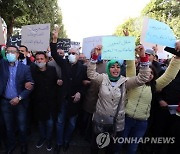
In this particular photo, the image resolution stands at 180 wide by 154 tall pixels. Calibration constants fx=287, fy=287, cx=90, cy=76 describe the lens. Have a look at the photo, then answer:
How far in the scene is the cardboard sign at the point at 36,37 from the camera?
213 inches

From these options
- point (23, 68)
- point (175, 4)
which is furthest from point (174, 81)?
point (175, 4)

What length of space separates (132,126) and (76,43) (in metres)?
4.47

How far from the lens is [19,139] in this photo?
4.81m

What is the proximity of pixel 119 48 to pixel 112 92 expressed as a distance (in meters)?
0.62

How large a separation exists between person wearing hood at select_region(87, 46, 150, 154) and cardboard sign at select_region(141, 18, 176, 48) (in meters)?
0.19

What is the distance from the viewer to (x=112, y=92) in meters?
3.96

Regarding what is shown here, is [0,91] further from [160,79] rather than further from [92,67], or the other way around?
[160,79]

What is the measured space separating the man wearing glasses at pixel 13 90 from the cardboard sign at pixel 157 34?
6.41 feet

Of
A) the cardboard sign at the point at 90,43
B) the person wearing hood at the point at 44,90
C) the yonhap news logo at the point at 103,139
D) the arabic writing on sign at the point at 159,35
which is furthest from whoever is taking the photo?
the cardboard sign at the point at 90,43

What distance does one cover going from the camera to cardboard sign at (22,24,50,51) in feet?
17.7

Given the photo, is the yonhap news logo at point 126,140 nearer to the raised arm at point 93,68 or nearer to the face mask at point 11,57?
the raised arm at point 93,68

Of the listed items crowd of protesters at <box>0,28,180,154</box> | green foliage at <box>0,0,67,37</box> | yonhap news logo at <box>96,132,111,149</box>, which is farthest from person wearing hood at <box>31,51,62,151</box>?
green foliage at <box>0,0,67,37</box>

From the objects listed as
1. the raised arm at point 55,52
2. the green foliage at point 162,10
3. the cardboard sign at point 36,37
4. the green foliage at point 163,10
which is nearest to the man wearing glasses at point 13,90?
the raised arm at point 55,52

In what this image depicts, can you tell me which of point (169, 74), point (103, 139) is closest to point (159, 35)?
point (169, 74)
